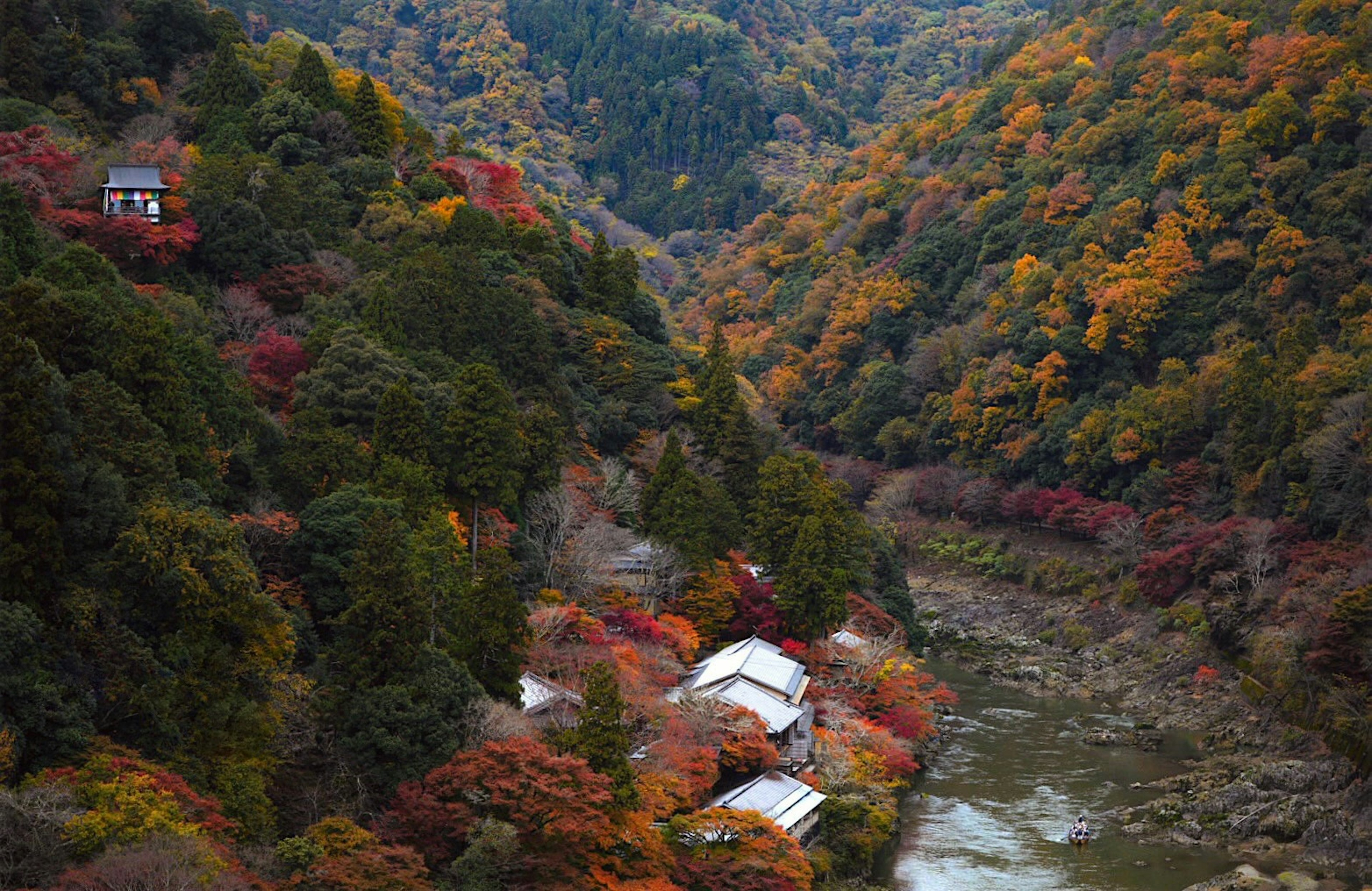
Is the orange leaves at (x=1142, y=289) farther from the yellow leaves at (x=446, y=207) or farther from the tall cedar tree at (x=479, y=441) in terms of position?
the tall cedar tree at (x=479, y=441)

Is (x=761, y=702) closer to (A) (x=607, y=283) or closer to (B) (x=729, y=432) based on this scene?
(B) (x=729, y=432)

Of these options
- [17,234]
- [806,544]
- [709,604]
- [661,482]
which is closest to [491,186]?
[661,482]

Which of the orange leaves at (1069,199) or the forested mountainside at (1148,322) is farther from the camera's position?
the orange leaves at (1069,199)

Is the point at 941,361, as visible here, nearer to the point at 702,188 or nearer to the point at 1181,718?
the point at 1181,718

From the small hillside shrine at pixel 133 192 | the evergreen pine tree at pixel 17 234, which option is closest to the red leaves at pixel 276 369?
the small hillside shrine at pixel 133 192

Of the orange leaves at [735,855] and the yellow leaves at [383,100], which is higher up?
the yellow leaves at [383,100]

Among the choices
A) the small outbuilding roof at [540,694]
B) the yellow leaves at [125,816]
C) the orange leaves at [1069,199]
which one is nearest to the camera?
the yellow leaves at [125,816]

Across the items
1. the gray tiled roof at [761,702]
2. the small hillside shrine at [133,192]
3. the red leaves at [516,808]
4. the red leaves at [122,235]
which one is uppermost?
the small hillside shrine at [133,192]
